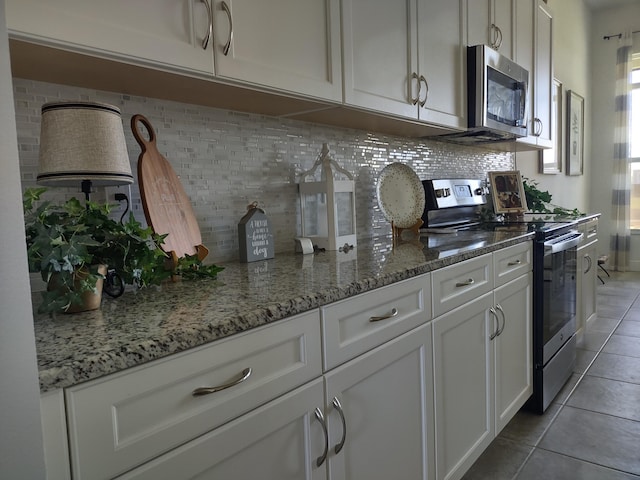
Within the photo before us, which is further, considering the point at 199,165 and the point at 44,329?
the point at 199,165

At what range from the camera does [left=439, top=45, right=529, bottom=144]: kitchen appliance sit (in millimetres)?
2227

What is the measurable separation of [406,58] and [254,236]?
38.0 inches

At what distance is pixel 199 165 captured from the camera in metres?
1.49

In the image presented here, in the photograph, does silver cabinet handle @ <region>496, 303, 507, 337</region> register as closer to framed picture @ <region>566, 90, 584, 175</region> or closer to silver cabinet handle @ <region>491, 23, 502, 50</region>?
silver cabinet handle @ <region>491, 23, 502, 50</region>

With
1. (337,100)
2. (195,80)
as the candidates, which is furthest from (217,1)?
(337,100)

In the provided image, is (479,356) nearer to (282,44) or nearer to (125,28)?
(282,44)

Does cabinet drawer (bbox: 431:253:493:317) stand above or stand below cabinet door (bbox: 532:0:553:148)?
below

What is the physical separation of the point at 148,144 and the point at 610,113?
6081 mm

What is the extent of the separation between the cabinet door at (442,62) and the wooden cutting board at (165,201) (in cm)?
110

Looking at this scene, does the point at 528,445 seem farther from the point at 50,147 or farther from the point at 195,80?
the point at 50,147

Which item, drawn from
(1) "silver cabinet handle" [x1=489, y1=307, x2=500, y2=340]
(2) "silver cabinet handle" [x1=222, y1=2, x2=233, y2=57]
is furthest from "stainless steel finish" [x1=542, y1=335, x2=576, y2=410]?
(2) "silver cabinet handle" [x1=222, y1=2, x2=233, y2=57]

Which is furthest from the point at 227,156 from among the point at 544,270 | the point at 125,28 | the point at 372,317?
the point at 544,270

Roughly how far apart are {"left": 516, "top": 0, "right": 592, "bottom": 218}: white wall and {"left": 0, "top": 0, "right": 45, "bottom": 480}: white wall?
402cm

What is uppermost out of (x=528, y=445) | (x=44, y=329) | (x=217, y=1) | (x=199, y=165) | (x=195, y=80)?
(x=217, y=1)
